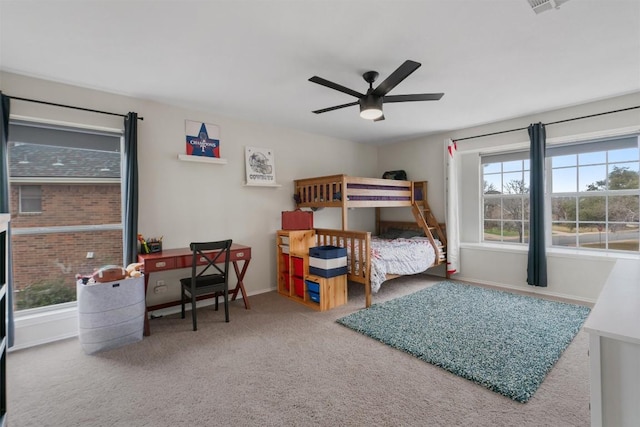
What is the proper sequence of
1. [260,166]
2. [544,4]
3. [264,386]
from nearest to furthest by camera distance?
[544,4] < [264,386] < [260,166]

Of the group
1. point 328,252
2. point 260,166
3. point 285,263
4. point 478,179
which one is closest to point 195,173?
point 260,166

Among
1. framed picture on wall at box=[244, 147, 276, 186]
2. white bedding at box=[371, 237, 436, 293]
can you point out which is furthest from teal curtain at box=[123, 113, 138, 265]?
white bedding at box=[371, 237, 436, 293]

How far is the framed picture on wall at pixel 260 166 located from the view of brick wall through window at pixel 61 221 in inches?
56.9

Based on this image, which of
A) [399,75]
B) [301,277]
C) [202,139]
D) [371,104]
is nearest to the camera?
[399,75]

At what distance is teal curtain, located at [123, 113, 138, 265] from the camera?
293 cm

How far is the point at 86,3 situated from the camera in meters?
1.70

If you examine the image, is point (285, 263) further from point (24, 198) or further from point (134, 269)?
point (24, 198)

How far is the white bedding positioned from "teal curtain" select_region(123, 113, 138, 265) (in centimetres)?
253

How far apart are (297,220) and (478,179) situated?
2.94 m

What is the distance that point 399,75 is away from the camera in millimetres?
2105

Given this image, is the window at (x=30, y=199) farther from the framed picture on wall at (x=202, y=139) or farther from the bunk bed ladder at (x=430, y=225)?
the bunk bed ladder at (x=430, y=225)

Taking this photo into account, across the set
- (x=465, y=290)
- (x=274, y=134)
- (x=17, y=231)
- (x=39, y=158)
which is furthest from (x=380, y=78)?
(x=17, y=231)

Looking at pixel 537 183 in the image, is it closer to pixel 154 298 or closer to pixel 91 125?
pixel 154 298

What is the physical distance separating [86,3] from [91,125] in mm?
1499
